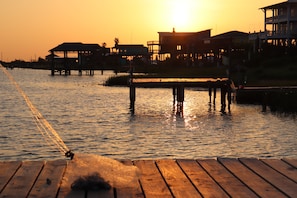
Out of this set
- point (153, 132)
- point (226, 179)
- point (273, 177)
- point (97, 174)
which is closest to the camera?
point (97, 174)

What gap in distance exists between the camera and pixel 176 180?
794 centimetres

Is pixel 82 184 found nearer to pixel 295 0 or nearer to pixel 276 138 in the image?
pixel 276 138

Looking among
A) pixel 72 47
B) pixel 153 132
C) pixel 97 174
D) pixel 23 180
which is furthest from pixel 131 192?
pixel 72 47

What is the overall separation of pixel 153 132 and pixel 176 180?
57.7 feet

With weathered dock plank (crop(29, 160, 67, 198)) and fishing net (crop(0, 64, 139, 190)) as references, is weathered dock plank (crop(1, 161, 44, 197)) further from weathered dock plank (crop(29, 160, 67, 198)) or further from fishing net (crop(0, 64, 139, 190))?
fishing net (crop(0, 64, 139, 190))

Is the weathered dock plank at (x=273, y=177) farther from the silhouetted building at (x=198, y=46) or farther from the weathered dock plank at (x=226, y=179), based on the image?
the silhouetted building at (x=198, y=46)

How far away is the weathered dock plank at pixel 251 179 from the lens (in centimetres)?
727

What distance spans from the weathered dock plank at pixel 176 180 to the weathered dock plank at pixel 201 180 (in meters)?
0.09

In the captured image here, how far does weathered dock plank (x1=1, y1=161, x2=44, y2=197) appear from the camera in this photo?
23.5 feet

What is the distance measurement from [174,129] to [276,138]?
551 cm

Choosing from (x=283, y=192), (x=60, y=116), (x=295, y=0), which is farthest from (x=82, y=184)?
(x=295, y=0)

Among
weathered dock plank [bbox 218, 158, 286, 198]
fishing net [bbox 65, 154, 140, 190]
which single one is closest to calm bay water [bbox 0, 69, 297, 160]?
weathered dock plank [bbox 218, 158, 286, 198]

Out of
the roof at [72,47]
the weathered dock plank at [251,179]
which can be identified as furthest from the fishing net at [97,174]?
the roof at [72,47]

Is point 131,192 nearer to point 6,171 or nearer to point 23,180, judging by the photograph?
point 23,180
